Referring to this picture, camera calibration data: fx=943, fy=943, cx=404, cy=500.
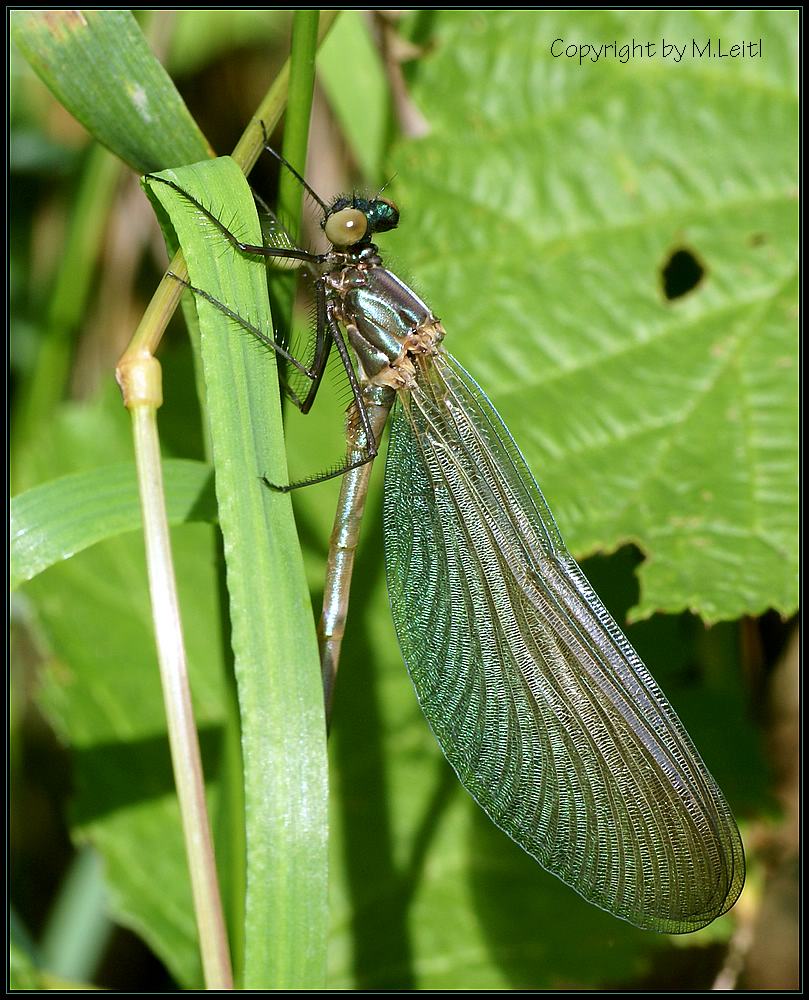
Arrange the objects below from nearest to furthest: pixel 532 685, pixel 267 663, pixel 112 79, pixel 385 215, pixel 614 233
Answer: pixel 267 663 < pixel 112 79 < pixel 532 685 < pixel 385 215 < pixel 614 233

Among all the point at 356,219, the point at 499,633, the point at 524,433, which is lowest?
the point at 499,633

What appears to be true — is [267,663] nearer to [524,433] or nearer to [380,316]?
[380,316]

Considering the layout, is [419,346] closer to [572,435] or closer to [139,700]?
[572,435]

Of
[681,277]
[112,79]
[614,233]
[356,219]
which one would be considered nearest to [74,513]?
[112,79]

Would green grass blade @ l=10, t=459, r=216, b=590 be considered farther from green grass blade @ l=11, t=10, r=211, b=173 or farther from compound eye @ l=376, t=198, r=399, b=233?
compound eye @ l=376, t=198, r=399, b=233

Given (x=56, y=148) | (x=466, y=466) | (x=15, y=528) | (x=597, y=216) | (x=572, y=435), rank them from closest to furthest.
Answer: (x=15, y=528)
(x=466, y=466)
(x=572, y=435)
(x=597, y=216)
(x=56, y=148)

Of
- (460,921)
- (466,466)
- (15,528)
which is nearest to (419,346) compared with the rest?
(466,466)
